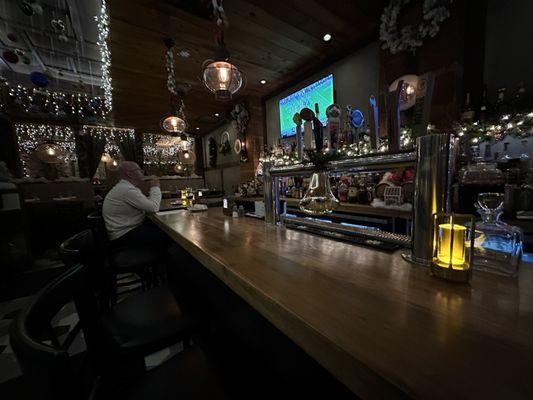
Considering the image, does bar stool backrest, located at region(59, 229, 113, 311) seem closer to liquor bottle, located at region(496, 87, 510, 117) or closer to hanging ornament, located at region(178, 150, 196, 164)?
liquor bottle, located at region(496, 87, 510, 117)

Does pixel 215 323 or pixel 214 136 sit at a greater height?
pixel 214 136

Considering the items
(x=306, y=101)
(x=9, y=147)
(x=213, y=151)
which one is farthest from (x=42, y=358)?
(x=9, y=147)

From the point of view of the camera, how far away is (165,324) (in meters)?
1.02

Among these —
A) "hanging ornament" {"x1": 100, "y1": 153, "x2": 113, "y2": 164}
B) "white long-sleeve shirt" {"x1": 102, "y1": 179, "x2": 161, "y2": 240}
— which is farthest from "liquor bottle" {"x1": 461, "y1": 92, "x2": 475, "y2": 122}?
"hanging ornament" {"x1": 100, "y1": 153, "x2": 113, "y2": 164}

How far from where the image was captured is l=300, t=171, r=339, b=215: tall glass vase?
3.45 feet

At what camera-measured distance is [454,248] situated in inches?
23.2

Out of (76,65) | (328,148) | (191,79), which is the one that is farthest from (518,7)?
(76,65)

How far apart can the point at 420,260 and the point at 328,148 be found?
0.64 metres

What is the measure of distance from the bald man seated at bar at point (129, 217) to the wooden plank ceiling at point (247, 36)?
215 cm

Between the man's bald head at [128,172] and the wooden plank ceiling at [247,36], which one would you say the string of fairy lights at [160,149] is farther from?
the man's bald head at [128,172]

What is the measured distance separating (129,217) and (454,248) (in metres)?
2.65

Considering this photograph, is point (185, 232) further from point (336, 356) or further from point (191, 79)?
point (191, 79)

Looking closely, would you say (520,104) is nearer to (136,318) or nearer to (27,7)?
(136,318)

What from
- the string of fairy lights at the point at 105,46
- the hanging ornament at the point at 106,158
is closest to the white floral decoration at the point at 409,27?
the string of fairy lights at the point at 105,46
